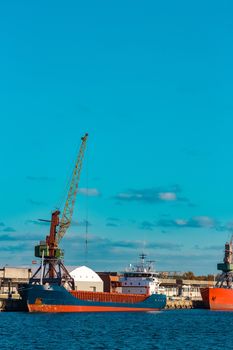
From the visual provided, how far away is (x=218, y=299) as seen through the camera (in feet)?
537

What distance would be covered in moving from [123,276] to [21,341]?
71.5 meters

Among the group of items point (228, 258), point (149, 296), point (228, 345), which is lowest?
point (228, 345)

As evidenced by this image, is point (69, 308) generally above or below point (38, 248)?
below

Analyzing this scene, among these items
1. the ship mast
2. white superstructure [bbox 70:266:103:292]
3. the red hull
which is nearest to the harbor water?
the red hull

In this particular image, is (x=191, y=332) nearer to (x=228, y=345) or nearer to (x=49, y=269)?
(x=228, y=345)

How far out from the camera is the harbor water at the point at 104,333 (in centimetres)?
7094

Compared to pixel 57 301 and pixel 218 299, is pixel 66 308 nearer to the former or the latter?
pixel 57 301

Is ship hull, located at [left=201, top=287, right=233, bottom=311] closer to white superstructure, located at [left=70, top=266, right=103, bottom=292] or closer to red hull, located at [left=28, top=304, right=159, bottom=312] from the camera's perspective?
white superstructure, located at [left=70, top=266, right=103, bottom=292]

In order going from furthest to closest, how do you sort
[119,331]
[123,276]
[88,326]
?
[123,276]
[88,326]
[119,331]

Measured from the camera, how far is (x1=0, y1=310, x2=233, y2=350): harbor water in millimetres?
70938

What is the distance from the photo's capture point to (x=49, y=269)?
425 feet

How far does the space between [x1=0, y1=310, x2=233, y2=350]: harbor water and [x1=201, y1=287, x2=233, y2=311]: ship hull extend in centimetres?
5513

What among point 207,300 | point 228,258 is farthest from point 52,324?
point 228,258

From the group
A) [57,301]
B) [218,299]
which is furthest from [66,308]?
[218,299]
